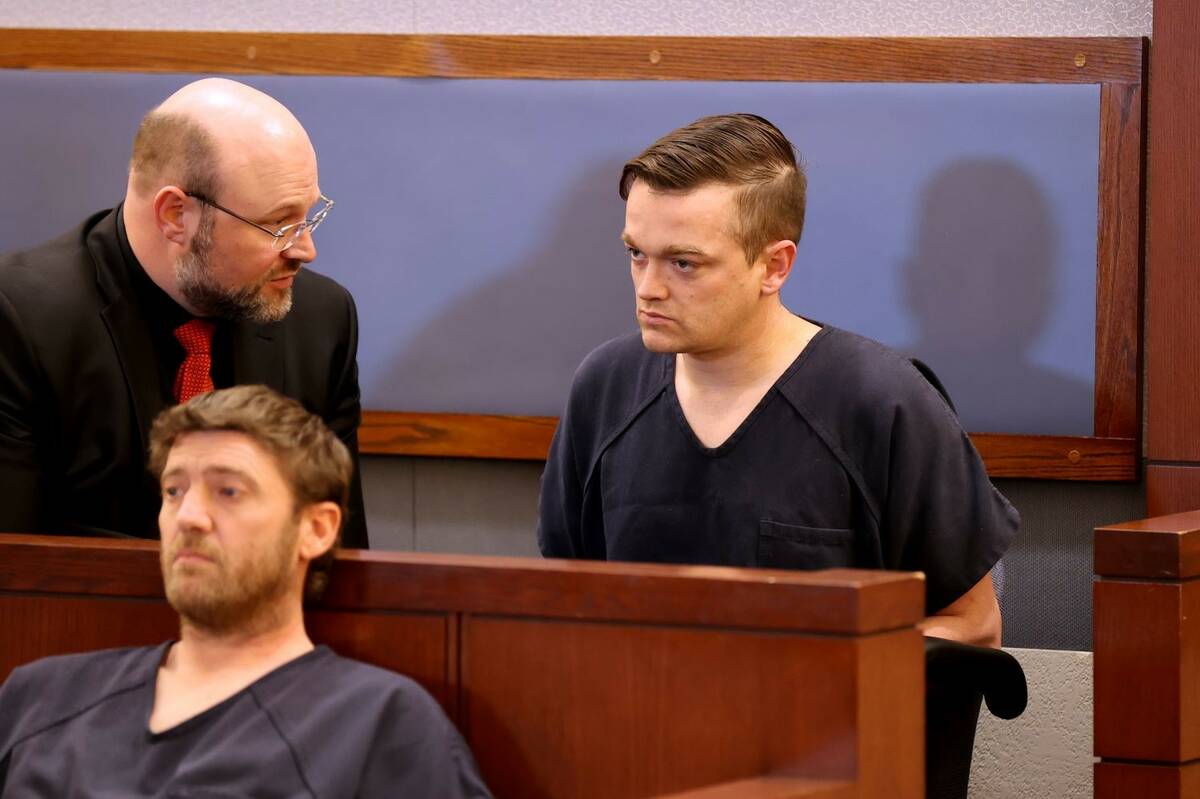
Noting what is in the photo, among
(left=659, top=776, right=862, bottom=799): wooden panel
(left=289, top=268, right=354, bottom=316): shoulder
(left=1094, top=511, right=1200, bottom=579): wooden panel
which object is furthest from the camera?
(left=289, top=268, right=354, bottom=316): shoulder

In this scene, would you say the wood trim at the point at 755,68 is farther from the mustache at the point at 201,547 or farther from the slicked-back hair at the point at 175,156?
the mustache at the point at 201,547

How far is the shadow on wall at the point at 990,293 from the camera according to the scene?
3625mm

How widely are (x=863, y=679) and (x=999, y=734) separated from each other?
1.77 m

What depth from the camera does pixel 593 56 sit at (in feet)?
12.5

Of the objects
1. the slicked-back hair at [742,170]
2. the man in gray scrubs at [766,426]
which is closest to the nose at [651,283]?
the man in gray scrubs at [766,426]

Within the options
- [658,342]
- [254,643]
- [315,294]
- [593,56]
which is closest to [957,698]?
[658,342]

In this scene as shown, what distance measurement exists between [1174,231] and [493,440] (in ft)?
5.03

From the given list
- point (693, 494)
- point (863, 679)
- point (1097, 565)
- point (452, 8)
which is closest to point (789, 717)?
point (863, 679)

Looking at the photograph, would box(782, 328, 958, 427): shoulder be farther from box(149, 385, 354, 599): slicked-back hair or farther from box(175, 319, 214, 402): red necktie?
box(175, 319, 214, 402): red necktie

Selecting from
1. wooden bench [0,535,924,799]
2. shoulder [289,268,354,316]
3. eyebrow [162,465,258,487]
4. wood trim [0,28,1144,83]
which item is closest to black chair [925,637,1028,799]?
wooden bench [0,535,924,799]

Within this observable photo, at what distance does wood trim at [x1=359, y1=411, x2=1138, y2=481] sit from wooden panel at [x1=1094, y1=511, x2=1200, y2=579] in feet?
3.12

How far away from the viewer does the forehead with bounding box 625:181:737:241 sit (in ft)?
8.18

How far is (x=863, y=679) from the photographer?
79.0 inches

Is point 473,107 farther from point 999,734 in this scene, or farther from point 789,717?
point 789,717
